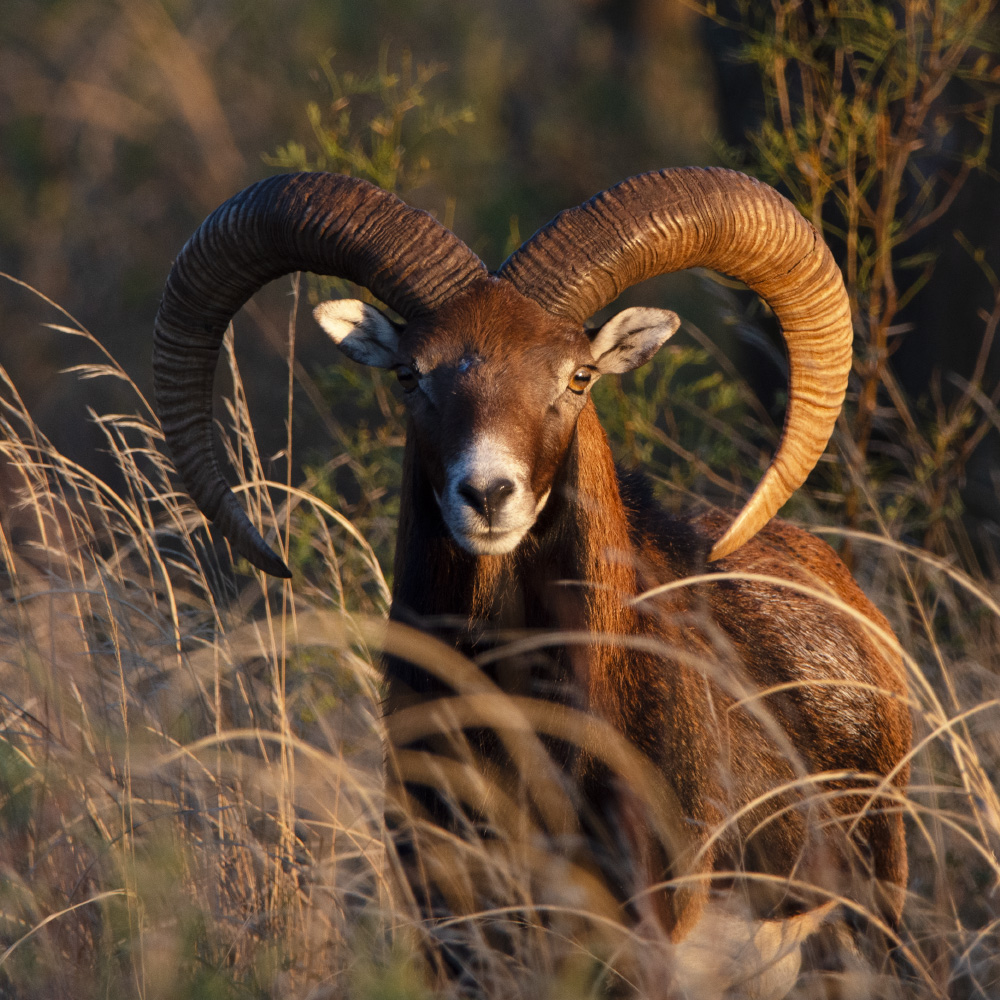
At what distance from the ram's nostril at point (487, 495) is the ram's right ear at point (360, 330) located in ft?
3.37

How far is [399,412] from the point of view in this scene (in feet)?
28.2

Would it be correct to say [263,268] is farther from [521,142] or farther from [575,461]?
[521,142]

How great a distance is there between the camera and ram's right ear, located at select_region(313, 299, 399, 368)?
530 cm

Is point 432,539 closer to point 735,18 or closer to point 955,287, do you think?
point 955,287

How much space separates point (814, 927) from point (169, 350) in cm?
351

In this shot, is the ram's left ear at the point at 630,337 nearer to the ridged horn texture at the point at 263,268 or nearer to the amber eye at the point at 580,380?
the amber eye at the point at 580,380

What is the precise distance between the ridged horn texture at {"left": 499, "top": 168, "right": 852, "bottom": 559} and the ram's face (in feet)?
0.52

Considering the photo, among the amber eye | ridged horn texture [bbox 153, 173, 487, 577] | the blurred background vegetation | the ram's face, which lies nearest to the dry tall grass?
ridged horn texture [bbox 153, 173, 487, 577]

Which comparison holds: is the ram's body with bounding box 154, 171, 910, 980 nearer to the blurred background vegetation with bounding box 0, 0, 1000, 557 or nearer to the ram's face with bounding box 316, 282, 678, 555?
the ram's face with bounding box 316, 282, 678, 555

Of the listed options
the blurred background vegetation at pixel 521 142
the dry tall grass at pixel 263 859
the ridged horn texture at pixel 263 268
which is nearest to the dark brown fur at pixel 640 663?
the dry tall grass at pixel 263 859

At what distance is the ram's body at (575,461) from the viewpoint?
15.5ft

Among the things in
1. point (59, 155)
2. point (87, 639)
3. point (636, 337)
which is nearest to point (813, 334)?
point (636, 337)

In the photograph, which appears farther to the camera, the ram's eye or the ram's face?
the ram's eye

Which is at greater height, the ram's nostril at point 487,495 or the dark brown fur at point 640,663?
the ram's nostril at point 487,495
